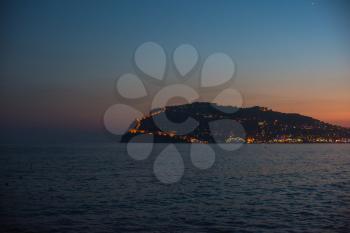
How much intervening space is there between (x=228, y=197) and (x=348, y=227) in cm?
1480

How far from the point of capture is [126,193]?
41.7m

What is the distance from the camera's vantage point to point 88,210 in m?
31.6

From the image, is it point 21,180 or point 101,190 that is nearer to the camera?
point 101,190

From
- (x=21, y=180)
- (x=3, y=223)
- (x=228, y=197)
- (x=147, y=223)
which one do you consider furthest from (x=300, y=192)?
(x=21, y=180)

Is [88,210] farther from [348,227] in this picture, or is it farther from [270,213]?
[348,227]

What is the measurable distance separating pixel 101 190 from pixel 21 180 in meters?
18.2

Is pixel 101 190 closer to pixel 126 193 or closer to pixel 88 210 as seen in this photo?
pixel 126 193

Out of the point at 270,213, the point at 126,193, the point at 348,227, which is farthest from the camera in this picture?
the point at 126,193

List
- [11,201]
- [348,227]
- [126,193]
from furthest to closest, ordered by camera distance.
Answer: [126,193], [11,201], [348,227]

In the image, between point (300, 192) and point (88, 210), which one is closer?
point (88, 210)

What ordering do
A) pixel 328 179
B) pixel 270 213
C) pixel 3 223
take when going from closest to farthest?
pixel 3 223 → pixel 270 213 → pixel 328 179

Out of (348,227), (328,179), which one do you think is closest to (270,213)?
(348,227)

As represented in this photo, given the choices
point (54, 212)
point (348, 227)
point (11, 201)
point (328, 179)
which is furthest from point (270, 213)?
point (328, 179)

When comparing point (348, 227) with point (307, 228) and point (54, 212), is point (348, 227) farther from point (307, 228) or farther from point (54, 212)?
point (54, 212)
